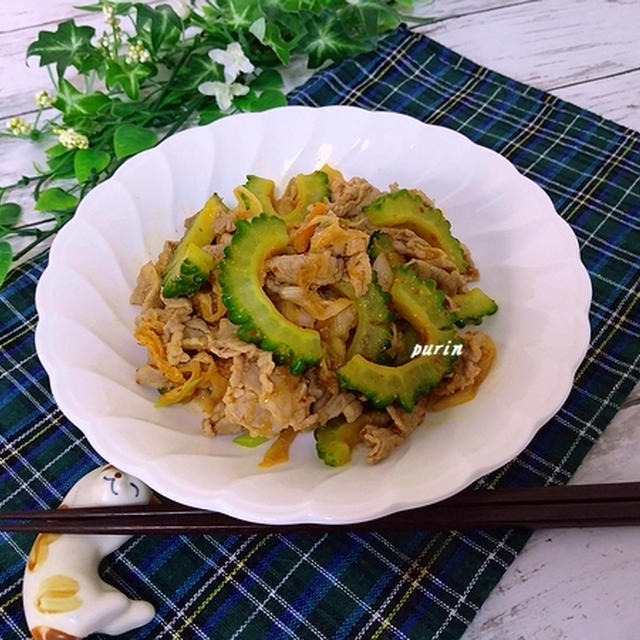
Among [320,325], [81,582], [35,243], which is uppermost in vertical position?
[320,325]

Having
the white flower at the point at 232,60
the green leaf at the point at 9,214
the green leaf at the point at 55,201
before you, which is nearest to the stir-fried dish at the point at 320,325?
the green leaf at the point at 55,201

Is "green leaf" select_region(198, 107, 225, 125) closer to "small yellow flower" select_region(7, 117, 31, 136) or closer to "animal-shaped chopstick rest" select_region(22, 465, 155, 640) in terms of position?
"small yellow flower" select_region(7, 117, 31, 136)

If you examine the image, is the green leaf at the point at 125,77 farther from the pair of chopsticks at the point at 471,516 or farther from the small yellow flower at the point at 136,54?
the pair of chopsticks at the point at 471,516

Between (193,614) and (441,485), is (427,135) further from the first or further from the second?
(193,614)

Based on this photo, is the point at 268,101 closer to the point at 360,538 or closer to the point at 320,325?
the point at 320,325

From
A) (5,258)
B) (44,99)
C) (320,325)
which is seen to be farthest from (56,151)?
(320,325)

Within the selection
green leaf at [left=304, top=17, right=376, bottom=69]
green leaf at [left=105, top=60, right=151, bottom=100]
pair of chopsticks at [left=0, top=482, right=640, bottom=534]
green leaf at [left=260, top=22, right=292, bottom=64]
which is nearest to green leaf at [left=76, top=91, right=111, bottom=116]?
green leaf at [left=105, top=60, right=151, bottom=100]
